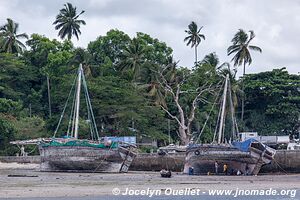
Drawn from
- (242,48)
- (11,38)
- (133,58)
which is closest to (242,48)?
(242,48)

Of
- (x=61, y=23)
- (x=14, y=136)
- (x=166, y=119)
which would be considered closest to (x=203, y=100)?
(x=166, y=119)

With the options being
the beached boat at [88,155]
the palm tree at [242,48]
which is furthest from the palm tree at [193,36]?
the beached boat at [88,155]

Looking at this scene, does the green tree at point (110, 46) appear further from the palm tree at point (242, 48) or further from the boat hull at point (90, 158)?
the boat hull at point (90, 158)

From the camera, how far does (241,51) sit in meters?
84.2

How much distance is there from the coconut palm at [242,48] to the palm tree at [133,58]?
1351 cm

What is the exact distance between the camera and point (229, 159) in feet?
155

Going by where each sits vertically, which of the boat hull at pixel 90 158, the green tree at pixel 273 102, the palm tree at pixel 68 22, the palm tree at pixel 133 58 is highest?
the palm tree at pixel 68 22

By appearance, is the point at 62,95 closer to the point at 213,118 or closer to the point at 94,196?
the point at 213,118

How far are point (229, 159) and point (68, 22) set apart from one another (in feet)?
170

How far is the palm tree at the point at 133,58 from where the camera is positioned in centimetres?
7781

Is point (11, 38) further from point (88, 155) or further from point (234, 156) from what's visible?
point (234, 156)

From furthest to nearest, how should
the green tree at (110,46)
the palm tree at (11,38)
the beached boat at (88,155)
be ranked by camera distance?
the palm tree at (11,38)
the green tree at (110,46)
the beached boat at (88,155)

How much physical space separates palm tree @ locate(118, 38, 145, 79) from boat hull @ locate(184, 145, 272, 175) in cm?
3090

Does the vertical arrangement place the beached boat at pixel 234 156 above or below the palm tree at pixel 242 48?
below
